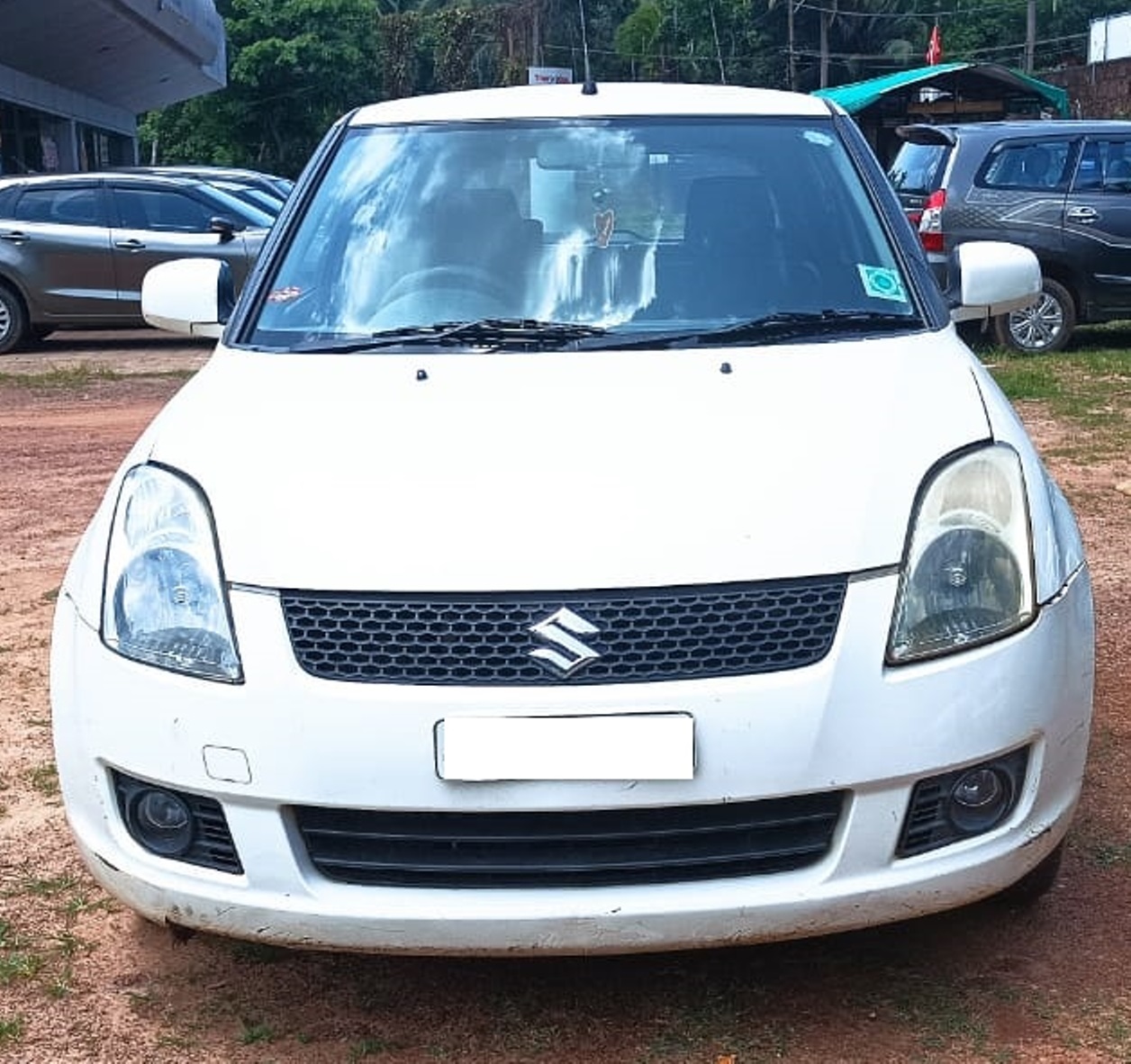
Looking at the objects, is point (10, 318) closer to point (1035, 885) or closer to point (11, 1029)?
point (11, 1029)

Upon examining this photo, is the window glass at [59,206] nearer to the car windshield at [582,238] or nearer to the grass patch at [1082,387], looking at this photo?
the grass patch at [1082,387]

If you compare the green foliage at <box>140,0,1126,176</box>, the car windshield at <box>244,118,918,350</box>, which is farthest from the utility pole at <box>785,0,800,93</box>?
the car windshield at <box>244,118,918,350</box>

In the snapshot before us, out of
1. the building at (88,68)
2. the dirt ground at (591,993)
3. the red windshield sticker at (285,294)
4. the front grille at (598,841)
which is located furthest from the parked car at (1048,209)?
the building at (88,68)

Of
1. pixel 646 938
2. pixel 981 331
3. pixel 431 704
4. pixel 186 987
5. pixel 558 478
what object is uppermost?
pixel 558 478

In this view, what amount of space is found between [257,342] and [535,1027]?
5.20 ft

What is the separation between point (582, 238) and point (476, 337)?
1.50 ft

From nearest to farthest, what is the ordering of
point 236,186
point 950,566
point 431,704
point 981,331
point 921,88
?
point 431,704 < point 950,566 < point 981,331 < point 236,186 < point 921,88

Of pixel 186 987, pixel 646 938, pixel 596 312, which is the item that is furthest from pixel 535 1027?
pixel 596 312

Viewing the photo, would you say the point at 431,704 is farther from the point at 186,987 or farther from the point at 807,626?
the point at 186,987

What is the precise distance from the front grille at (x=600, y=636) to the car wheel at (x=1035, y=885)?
2.63ft

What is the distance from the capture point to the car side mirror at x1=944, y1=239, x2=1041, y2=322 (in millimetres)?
3988

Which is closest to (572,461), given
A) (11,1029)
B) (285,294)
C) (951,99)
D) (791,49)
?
(285,294)

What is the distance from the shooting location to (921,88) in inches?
1158

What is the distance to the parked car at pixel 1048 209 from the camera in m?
12.0
